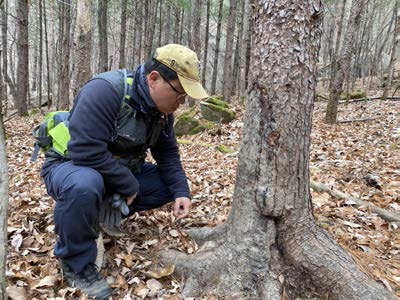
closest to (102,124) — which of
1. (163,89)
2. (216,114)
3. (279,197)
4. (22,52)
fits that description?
(163,89)

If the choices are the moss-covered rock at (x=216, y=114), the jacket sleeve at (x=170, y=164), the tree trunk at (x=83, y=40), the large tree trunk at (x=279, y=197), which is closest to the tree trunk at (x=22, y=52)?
the tree trunk at (x=83, y=40)

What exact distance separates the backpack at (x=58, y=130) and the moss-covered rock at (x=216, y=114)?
692cm

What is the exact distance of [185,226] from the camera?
3.13m

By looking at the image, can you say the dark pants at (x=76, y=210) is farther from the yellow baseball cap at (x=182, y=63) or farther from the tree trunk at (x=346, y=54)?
the tree trunk at (x=346, y=54)

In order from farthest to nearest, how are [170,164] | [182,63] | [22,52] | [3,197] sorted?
[22,52] < [170,164] < [182,63] < [3,197]

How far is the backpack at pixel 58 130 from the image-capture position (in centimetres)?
240

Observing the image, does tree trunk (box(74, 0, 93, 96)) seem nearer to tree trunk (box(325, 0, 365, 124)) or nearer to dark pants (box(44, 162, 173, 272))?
dark pants (box(44, 162, 173, 272))

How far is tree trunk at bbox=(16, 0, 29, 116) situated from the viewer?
11641mm

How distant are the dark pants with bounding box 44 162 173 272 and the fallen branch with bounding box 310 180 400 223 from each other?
264 cm

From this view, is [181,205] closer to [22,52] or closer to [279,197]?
[279,197]

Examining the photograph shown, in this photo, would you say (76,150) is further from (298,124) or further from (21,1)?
(21,1)

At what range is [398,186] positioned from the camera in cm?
391

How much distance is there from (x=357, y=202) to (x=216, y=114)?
6.24 meters

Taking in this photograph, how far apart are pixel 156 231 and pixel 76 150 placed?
1235 mm
